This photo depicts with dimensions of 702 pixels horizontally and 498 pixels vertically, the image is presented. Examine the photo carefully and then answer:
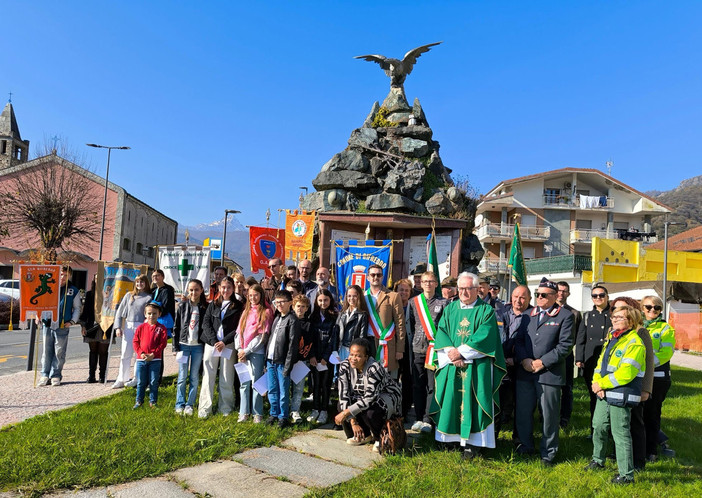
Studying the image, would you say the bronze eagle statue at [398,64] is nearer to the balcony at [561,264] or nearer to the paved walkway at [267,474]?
the paved walkway at [267,474]

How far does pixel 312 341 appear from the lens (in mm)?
6449

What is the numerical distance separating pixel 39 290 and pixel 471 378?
22.8 ft

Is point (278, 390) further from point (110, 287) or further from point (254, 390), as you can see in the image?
point (110, 287)

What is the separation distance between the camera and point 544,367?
207 inches

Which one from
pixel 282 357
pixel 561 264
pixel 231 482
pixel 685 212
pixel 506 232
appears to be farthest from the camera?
pixel 685 212

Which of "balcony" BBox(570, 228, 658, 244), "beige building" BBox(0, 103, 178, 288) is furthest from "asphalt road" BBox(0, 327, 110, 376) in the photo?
"balcony" BBox(570, 228, 658, 244)

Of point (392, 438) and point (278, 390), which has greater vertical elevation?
point (278, 390)

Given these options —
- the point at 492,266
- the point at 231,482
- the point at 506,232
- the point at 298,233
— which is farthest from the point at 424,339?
the point at 506,232

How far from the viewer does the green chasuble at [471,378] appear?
16.9 ft

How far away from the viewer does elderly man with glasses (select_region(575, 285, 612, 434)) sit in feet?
21.6

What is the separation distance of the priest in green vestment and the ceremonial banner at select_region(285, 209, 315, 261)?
9360 mm

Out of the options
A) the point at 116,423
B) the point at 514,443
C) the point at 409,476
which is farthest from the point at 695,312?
the point at 116,423

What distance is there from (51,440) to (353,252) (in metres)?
8.14

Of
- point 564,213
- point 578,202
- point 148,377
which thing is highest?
point 578,202
